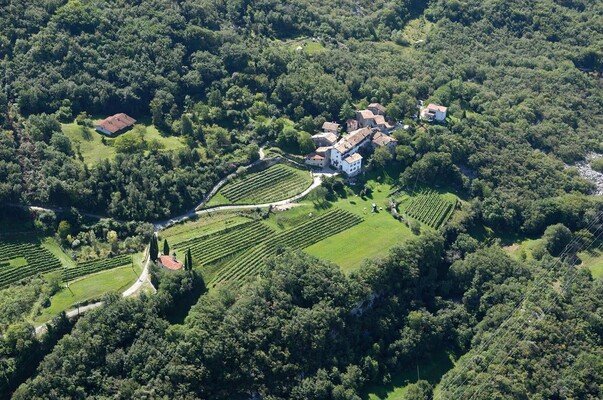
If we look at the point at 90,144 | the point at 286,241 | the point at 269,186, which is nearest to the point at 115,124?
the point at 90,144

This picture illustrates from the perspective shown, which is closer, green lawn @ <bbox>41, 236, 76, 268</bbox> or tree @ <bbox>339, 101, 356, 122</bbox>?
green lawn @ <bbox>41, 236, 76, 268</bbox>

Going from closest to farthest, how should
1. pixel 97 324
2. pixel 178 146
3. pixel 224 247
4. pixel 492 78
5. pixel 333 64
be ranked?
pixel 97 324 < pixel 224 247 < pixel 178 146 < pixel 333 64 < pixel 492 78

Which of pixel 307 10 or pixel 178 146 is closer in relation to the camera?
pixel 178 146

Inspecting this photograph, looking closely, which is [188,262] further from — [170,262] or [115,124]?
[115,124]

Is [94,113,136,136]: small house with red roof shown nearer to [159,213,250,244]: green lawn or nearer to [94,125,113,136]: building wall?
[94,125,113,136]: building wall

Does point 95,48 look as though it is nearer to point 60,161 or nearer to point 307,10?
point 60,161

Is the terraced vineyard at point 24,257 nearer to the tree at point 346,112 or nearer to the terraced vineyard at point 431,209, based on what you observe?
the terraced vineyard at point 431,209

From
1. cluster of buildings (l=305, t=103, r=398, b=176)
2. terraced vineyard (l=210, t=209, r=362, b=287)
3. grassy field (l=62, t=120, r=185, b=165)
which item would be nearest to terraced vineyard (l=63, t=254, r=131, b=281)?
terraced vineyard (l=210, t=209, r=362, b=287)

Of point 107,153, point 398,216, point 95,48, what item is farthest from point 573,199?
point 95,48
